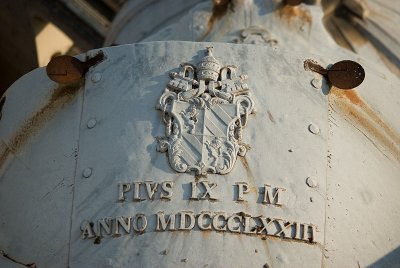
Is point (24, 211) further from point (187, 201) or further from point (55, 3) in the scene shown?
point (55, 3)

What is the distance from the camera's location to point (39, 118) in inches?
316

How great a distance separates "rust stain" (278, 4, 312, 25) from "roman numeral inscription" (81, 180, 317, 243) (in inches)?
67.8

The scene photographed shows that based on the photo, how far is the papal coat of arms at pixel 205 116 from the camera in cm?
739

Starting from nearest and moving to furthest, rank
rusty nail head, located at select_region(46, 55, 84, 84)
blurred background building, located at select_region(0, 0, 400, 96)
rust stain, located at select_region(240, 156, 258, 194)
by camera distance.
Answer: rust stain, located at select_region(240, 156, 258, 194) → rusty nail head, located at select_region(46, 55, 84, 84) → blurred background building, located at select_region(0, 0, 400, 96)

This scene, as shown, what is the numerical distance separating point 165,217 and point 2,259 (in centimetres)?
105

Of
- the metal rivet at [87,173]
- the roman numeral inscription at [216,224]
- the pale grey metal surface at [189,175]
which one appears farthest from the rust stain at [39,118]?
the roman numeral inscription at [216,224]

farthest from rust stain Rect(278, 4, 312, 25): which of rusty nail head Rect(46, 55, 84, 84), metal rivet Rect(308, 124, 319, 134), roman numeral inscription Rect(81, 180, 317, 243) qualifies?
roman numeral inscription Rect(81, 180, 317, 243)

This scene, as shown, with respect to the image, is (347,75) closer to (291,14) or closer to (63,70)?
(291,14)

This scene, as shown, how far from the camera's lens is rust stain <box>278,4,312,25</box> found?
877 centimetres

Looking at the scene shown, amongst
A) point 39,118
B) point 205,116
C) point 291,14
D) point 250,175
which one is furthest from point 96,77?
point 291,14

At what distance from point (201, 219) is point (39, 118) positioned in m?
1.33

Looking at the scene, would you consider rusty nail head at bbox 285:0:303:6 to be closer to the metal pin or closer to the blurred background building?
the blurred background building

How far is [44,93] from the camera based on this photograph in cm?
809

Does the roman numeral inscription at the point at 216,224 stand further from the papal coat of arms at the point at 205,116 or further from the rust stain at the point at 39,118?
the rust stain at the point at 39,118
